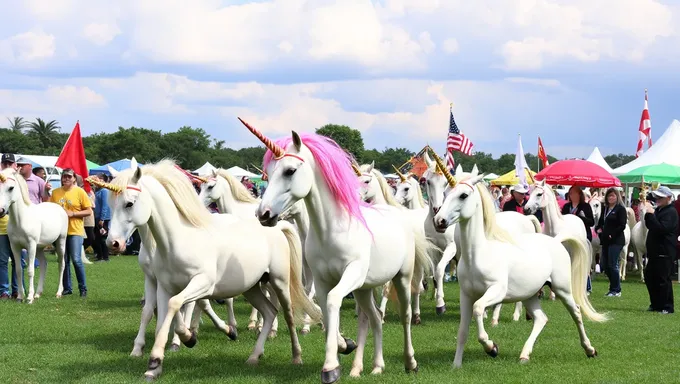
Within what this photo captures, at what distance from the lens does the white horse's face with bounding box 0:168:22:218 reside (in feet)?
44.9

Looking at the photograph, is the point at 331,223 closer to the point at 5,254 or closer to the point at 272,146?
the point at 272,146

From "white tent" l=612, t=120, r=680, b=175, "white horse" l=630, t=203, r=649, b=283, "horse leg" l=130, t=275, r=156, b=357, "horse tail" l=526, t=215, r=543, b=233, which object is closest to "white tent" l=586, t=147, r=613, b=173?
"white tent" l=612, t=120, r=680, b=175

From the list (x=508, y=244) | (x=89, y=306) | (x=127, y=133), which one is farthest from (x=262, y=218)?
(x=127, y=133)

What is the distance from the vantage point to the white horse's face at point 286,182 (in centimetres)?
702

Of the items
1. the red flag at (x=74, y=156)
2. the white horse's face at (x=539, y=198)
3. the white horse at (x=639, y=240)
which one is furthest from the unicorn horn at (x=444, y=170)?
the white horse at (x=639, y=240)

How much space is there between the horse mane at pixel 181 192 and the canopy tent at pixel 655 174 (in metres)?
19.6

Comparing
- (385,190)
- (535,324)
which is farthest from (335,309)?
(385,190)

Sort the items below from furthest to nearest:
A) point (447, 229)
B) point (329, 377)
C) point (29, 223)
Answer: point (29, 223) → point (447, 229) → point (329, 377)

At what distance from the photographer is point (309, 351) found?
10047mm

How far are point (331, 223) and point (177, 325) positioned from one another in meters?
1.87

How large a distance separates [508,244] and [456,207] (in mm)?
1037

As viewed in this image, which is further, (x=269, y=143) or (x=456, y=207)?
(x=456, y=207)

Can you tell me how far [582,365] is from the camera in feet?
30.6

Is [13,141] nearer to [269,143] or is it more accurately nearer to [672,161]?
[672,161]
